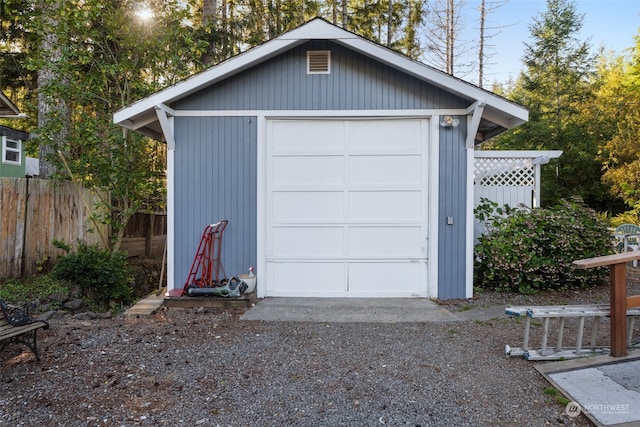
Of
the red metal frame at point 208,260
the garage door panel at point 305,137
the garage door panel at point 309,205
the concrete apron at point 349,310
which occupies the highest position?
the garage door panel at point 305,137

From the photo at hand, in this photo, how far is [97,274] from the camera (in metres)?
6.28

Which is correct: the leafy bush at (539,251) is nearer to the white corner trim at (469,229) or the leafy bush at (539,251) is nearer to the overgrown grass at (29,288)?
the white corner trim at (469,229)

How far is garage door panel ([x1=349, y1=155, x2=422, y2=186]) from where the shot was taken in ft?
18.2

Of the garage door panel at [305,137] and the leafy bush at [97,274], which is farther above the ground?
the garage door panel at [305,137]

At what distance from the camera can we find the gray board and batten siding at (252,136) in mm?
5449

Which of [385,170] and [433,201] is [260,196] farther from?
[433,201]

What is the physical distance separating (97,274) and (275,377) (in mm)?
4513

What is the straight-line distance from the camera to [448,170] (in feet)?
17.8

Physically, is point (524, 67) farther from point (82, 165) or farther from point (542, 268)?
point (82, 165)

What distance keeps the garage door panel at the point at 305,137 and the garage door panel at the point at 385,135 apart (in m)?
0.21

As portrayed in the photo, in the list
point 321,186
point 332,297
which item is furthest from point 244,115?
point 332,297

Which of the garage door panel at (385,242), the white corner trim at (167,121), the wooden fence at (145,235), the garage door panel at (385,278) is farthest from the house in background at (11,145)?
the garage door panel at (385,278)

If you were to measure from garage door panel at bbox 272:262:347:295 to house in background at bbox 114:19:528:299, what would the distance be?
0.6 inches

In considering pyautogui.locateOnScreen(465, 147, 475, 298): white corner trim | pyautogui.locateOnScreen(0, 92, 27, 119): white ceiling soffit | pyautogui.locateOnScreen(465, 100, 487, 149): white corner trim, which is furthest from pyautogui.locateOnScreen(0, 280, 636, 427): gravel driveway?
pyautogui.locateOnScreen(0, 92, 27, 119): white ceiling soffit
